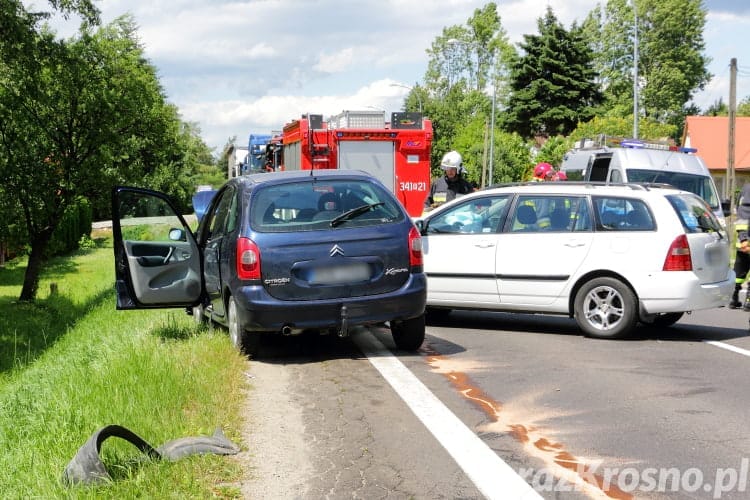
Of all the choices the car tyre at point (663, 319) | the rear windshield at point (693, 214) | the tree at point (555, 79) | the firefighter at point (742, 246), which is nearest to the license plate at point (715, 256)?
the rear windshield at point (693, 214)

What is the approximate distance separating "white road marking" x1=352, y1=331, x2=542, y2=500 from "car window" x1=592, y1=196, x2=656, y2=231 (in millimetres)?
2941

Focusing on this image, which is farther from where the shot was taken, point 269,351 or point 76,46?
point 76,46

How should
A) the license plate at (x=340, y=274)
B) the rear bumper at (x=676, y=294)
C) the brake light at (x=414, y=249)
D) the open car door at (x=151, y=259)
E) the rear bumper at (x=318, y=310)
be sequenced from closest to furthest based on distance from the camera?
the rear bumper at (x=318, y=310)
the license plate at (x=340, y=274)
the brake light at (x=414, y=249)
the open car door at (x=151, y=259)
the rear bumper at (x=676, y=294)

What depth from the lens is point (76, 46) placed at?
20109mm

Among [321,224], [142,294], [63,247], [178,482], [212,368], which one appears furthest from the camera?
[63,247]

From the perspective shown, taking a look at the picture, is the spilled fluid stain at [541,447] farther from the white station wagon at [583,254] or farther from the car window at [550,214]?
the car window at [550,214]

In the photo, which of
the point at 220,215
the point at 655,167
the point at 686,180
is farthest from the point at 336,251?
the point at 686,180

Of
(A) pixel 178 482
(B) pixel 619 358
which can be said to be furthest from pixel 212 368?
(B) pixel 619 358

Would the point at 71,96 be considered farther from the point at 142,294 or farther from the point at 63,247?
the point at 63,247

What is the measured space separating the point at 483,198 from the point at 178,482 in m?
6.43

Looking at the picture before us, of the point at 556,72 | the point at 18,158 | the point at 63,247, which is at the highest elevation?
the point at 556,72

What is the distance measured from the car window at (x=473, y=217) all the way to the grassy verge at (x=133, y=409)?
2906mm

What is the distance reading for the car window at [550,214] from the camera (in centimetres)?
982

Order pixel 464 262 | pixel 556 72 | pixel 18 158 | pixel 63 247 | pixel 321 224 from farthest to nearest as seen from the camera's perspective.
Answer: pixel 556 72
pixel 63 247
pixel 18 158
pixel 464 262
pixel 321 224
